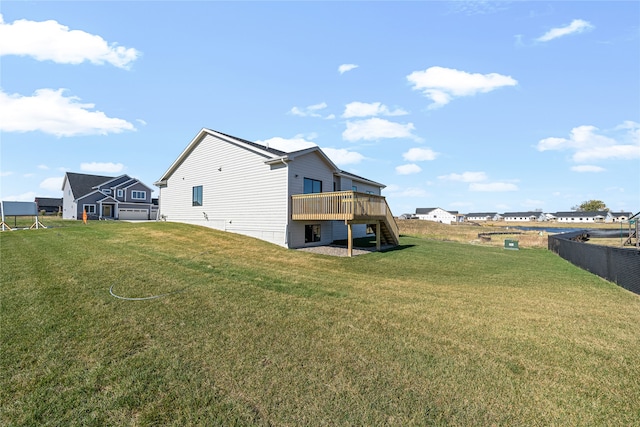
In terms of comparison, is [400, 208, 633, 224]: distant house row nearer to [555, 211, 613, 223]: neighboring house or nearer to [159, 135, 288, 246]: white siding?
[555, 211, 613, 223]: neighboring house

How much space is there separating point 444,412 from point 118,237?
15878 mm

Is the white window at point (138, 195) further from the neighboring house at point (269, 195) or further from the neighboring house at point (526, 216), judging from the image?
the neighboring house at point (526, 216)

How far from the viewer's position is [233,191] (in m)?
17.5

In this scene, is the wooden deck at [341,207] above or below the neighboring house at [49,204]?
below

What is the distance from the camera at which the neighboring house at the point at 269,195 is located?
14.6 metres

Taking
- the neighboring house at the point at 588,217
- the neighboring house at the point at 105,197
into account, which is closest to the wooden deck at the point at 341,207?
the neighboring house at the point at 105,197

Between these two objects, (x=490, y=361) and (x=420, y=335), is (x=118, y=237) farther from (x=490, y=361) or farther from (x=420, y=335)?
(x=490, y=361)

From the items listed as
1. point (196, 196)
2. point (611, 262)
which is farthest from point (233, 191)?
point (611, 262)

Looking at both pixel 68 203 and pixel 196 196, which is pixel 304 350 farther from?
pixel 68 203

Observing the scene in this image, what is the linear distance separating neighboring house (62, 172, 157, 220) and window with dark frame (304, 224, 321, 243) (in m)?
29.2

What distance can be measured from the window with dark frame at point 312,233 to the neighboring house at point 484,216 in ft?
406

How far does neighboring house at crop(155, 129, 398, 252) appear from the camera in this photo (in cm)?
1465

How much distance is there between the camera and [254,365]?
3.83 m

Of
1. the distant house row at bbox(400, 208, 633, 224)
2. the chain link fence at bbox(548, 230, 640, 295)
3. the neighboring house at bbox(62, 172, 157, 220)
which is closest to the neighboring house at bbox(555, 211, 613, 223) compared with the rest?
the distant house row at bbox(400, 208, 633, 224)
